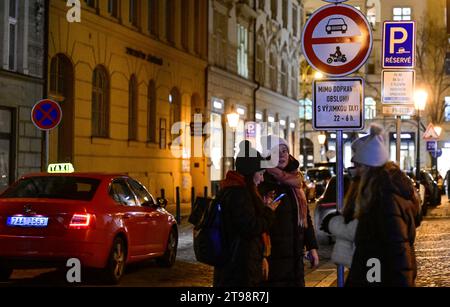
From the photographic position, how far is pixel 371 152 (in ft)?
18.6

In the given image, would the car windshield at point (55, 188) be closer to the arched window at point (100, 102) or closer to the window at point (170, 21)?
the arched window at point (100, 102)

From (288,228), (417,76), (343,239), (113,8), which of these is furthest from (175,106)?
(417,76)

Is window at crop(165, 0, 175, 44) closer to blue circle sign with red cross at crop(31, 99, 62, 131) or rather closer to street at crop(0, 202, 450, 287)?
blue circle sign with red cross at crop(31, 99, 62, 131)

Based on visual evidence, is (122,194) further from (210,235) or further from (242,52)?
(242,52)

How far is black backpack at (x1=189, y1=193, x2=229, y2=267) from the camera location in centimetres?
634

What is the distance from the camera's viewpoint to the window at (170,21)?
1415 inches

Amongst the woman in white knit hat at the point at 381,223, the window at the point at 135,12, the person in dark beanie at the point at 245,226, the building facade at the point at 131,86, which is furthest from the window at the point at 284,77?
the woman in white knit hat at the point at 381,223

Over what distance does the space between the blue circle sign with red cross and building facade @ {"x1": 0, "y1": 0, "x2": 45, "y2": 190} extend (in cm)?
476

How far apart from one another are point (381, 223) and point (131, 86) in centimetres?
2670

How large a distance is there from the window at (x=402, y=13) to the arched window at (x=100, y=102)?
45.9 m

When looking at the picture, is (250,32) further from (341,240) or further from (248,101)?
(341,240)

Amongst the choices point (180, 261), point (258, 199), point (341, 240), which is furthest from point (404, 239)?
point (180, 261)

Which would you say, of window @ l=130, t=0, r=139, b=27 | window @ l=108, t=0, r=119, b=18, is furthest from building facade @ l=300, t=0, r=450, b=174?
window @ l=108, t=0, r=119, b=18

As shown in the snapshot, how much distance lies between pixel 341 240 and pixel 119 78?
81.5 ft
